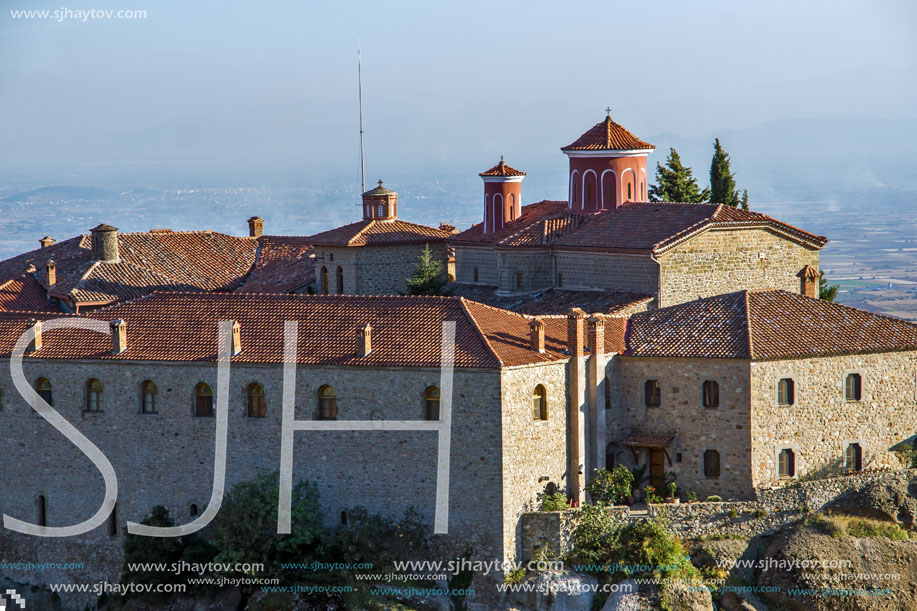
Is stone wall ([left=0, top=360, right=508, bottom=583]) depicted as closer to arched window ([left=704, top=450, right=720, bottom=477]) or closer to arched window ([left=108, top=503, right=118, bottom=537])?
arched window ([left=108, top=503, right=118, bottom=537])

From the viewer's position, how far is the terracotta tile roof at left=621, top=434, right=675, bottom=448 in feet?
126

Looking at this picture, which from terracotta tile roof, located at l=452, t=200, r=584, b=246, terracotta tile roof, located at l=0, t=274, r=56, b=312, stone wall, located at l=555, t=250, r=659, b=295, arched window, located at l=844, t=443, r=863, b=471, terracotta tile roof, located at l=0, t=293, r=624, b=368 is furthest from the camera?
terracotta tile roof, located at l=452, t=200, r=584, b=246

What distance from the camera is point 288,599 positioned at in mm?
36312

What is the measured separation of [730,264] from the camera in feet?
152

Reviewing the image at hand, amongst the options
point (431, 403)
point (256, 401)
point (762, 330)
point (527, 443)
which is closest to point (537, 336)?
point (527, 443)

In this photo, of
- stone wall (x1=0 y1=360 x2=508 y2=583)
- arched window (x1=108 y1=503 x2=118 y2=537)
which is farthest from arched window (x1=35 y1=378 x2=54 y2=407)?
arched window (x1=108 y1=503 x2=118 y2=537)

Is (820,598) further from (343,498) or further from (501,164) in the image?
(501,164)

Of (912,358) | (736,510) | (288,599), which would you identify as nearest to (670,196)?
(912,358)

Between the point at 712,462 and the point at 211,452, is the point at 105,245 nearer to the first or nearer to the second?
the point at 211,452

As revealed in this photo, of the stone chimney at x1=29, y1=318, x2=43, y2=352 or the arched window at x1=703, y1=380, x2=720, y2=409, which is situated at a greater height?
the stone chimney at x1=29, y1=318, x2=43, y2=352

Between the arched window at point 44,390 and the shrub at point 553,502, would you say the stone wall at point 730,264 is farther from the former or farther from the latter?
the arched window at point 44,390

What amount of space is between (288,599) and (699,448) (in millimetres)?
12257

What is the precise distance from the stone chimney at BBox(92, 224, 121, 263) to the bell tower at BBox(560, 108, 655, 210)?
1775 cm

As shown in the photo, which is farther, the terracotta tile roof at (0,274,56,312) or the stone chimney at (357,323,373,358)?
the terracotta tile roof at (0,274,56,312)
